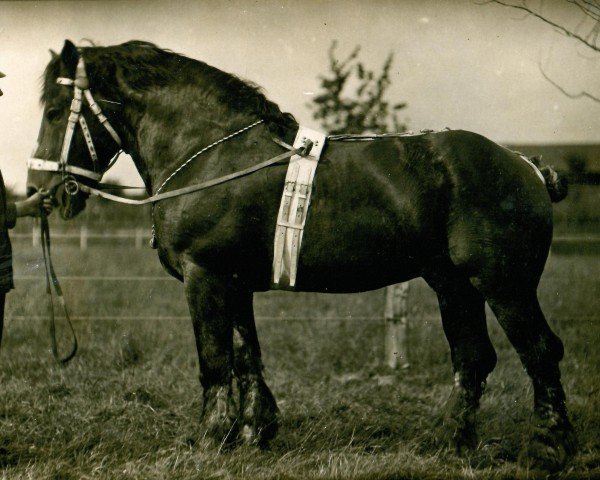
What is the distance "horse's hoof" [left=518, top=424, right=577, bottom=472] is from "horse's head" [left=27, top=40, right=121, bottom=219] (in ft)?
10.1

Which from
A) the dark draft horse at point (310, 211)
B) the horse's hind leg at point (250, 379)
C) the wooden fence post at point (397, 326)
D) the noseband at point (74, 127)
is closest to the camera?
the dark draft horse at point (310, 211)

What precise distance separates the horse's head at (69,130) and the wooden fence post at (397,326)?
3.38m

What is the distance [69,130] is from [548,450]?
3385mm

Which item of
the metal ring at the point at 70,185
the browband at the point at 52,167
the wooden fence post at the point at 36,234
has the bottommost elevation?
the wooden fence post at the point at 36,234

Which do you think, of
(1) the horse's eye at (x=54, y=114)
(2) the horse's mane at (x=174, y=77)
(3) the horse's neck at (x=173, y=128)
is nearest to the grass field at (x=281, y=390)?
(3) the horse's neck at (x=173, y=128)

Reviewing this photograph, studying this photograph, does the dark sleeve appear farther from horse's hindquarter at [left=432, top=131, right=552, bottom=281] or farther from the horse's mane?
horse's hindquarter at [left=432, top=131, right=552, bottom=281]

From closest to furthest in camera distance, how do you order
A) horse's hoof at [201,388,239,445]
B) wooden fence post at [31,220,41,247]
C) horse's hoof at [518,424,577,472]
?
horse's hoof at [518,424,577,472]
horse's hoof at [201,388,239,445]
wooden fence post at [31,220,41,247]

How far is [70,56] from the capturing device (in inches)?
148

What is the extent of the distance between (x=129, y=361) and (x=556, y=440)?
3995 mm

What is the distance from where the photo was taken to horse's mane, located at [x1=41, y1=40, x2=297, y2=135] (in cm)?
383

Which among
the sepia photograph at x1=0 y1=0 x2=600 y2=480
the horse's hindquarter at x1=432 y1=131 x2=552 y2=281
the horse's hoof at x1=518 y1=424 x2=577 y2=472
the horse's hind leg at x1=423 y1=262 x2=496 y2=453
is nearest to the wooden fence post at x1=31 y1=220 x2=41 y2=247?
the sepia photograph at x1=0 y1=0 x2=600 y2=480

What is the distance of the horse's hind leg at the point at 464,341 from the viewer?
3.95 metres

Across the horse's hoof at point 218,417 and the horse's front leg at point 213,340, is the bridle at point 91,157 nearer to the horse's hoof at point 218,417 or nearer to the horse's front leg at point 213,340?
the horse's front leg at point 213,340

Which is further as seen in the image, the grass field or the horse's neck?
the horse's neck
